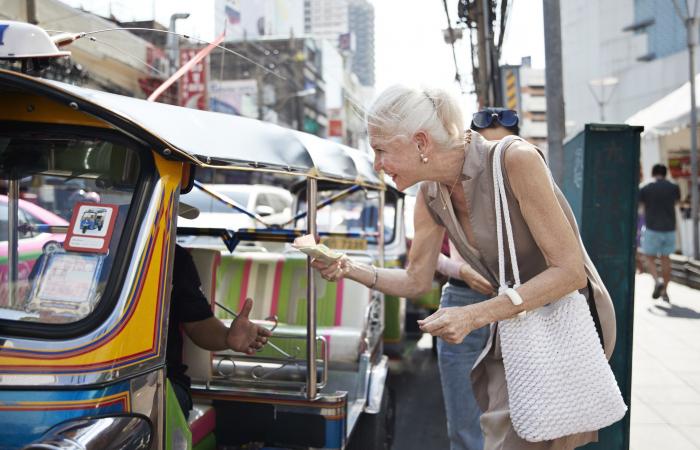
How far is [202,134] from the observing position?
2482 millimetres

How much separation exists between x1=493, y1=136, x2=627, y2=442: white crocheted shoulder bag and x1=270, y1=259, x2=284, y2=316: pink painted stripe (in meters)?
3.07

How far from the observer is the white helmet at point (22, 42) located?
229cm

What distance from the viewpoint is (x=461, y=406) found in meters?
3.61

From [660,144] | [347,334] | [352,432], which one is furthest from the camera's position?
[660,144]

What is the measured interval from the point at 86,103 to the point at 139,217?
374mm

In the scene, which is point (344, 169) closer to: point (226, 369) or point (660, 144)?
point (226, 369)

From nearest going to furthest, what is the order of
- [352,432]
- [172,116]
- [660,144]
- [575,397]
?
[575,397]
[172,116]
[352,432]
[660,144]

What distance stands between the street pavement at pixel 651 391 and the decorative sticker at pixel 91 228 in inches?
135

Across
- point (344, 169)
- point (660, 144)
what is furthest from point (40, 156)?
point (660, 144)

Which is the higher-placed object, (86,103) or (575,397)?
(86,103)

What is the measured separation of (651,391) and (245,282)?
11.6ft

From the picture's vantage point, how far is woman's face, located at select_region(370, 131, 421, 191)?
2182mm

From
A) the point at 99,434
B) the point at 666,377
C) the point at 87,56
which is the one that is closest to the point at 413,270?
the point at 99,434

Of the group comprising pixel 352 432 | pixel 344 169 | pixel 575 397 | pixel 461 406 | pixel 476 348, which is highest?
pixel 344 169
